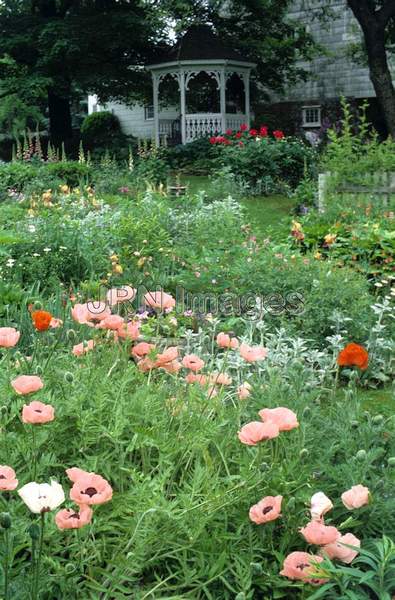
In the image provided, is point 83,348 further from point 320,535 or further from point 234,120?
point 234,120

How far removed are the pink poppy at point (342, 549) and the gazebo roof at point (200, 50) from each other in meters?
22.1

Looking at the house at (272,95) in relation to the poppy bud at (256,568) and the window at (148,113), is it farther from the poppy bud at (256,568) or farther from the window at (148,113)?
the poppy bud at (256,568)

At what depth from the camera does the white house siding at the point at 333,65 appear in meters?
26.4

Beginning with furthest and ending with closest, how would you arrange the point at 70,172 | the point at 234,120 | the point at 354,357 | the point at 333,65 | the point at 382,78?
1. the point at 333,65
2. the point at 234,120
3. the point at 382,78
4. the point at 70,172
5. the point at 354,357

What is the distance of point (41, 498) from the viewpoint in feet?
5.80

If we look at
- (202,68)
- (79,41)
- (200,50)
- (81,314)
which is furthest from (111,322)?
(202,68)

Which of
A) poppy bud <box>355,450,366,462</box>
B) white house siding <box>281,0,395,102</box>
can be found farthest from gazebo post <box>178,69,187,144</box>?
poppy bud <box>355,450,366,462</box>

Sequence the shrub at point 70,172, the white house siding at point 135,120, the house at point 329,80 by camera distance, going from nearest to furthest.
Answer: the shrub at point 70,172 < the house at point 329,80 < the white house siding at point 135,120

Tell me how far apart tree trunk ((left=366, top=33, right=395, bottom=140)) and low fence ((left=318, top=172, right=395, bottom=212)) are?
9843 mm

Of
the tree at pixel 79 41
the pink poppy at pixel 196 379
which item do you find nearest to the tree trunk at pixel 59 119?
the tree at pixel 79 41

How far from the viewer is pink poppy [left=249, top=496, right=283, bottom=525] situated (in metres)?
2.09

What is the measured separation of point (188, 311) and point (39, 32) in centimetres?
1852

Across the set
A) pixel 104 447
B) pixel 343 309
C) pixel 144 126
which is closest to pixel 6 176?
pixel 343 309

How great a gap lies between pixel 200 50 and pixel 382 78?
573cm
